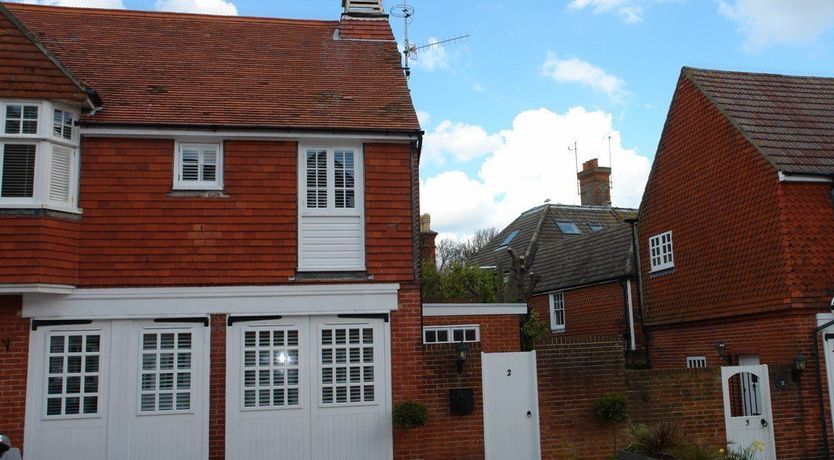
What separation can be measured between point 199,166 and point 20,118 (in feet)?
8.92

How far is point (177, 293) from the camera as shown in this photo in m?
11.6

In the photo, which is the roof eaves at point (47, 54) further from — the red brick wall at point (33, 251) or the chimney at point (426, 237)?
the chimney at point (426, 237)

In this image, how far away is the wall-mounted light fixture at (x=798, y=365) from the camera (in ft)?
42.5

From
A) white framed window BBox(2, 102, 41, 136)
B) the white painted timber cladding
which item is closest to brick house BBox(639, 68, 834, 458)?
the white painted timber cladding

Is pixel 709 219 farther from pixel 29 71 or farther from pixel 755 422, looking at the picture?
pixel 29 71

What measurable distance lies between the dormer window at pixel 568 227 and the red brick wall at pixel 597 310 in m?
6.43

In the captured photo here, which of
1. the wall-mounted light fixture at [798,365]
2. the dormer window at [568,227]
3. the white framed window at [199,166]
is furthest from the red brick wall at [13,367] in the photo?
the dormer window at [568,227]

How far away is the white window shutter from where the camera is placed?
11.2 metres

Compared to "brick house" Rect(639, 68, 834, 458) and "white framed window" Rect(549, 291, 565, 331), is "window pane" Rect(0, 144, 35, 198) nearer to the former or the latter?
"brick house" Rect(639, 68, 834, 458)

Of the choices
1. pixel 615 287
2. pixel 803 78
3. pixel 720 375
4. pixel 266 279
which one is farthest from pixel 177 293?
pixel 803 78

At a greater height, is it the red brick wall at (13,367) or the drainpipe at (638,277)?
the drainpipe at (638,277)

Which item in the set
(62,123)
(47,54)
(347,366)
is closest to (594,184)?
(347,366)

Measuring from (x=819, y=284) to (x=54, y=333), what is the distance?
13330 millimetres

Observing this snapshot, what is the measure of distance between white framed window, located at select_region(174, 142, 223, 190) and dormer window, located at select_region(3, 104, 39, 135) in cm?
212
